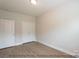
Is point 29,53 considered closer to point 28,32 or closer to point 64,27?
point 64,27

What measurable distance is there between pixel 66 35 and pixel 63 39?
32 cm

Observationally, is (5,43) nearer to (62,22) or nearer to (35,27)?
(35,27)

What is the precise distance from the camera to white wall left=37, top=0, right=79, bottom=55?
A: 12.6ft

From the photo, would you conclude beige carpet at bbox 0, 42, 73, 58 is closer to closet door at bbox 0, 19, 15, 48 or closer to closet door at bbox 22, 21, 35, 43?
closet door at bbox 0, 19, 15, 48

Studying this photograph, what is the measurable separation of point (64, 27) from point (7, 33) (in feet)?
11.6

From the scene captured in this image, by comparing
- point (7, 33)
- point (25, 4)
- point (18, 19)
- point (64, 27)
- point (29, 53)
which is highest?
point (25, 4)

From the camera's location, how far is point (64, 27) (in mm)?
4480

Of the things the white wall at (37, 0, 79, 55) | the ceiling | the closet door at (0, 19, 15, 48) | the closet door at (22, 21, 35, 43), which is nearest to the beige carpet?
the white wall at (37, 0, 79, 55)

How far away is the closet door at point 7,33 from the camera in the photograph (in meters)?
5.30

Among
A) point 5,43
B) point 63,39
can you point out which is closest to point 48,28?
point 63,39

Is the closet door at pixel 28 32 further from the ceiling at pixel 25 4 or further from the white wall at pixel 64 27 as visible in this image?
the ceiling at pixel 25 4

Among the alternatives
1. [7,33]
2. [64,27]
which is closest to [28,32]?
[7,33]

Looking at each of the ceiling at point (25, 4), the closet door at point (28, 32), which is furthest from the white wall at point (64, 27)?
the closet door at point (28, 32)

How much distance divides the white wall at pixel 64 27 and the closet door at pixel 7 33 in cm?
233
